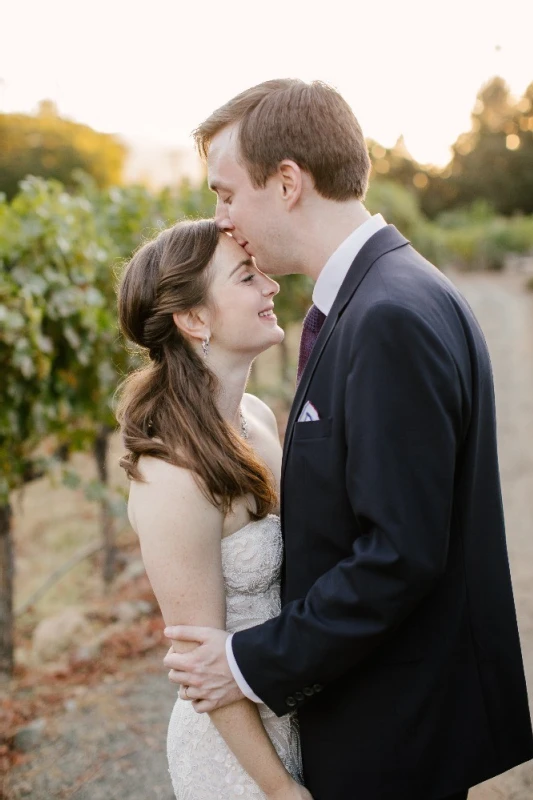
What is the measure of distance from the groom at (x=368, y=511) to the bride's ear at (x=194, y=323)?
0.97 feet

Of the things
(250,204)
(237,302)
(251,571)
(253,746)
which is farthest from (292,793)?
(250,204)

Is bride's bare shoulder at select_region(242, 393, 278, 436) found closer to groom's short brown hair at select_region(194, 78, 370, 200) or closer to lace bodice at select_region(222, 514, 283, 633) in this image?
lace bodice at select_region(222, 514, 283, 633)

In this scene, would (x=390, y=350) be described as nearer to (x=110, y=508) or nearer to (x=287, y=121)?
(x=287, y=121)

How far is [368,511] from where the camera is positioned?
1.68 m

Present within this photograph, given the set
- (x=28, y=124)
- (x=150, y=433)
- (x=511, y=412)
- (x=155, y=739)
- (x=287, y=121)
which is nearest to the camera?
(x=287, y=121)

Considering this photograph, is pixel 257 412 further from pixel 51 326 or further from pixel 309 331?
pixel 51 326

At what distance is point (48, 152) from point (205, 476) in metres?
22.5

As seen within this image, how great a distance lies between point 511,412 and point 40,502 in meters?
6.99

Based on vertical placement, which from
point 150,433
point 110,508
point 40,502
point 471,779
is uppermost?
point 150,433

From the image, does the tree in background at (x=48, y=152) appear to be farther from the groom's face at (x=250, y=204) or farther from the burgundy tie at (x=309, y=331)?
the burgundy tie at (x=309, y=331)

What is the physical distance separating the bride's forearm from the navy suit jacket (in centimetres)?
9

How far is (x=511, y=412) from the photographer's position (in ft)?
38.0

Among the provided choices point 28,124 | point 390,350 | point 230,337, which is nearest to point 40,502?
point 230,337

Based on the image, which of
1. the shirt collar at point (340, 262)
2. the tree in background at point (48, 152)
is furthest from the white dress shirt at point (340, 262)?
the tree in background at point (48, 152)
